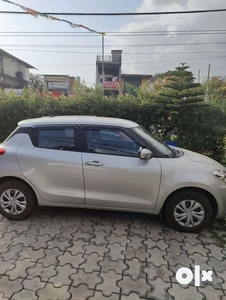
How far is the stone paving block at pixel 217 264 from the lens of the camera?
228 centimetres

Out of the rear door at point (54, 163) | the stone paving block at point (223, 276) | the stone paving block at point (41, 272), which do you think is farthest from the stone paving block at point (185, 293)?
the rear door at point (54, 163)

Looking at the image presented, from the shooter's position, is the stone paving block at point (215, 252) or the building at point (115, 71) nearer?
the stone paving block at point (215, 252)

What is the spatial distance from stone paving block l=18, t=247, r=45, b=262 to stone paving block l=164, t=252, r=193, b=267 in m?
1.42

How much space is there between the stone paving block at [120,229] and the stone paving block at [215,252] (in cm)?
103

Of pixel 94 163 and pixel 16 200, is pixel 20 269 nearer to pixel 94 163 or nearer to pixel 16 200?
pixel 16 200

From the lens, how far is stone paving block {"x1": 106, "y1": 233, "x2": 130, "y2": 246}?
2.70m

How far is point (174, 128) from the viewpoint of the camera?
6617 mm

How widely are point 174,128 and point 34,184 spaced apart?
189 inches

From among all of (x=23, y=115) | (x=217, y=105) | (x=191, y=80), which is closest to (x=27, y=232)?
(x=23, y=115)

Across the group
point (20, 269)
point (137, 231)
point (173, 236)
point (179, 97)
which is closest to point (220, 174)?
point (173, 236)

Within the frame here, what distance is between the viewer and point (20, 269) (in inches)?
87.1

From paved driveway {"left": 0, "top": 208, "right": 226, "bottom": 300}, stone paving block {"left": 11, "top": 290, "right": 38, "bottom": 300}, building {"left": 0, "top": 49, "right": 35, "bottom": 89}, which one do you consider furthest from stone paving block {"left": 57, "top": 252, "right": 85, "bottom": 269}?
building {"left": 0, "top": 49, "right": 35, "bottom": 89}

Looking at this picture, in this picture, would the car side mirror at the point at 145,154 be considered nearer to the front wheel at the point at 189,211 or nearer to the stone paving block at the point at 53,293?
the front wheel at the point at 189,211

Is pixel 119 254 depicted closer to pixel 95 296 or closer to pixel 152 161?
pixel 95 296
